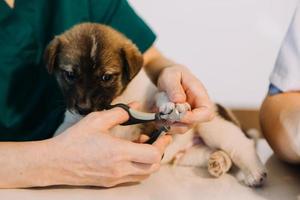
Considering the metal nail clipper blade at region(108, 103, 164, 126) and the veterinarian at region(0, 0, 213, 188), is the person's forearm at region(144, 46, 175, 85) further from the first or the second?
the metal nail clipper blade at region(108, 103, 164, 126)

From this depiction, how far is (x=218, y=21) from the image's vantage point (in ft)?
6.60

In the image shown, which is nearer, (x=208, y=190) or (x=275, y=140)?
(x=208, y=190)

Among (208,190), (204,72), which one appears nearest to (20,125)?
(208,190)

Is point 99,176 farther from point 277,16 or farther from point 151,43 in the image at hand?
point 277,16

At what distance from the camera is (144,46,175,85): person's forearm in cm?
139

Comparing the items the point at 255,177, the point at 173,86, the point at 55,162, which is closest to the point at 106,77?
the point at 173,86

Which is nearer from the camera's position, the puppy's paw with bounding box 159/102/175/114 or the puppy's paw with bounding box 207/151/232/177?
the puppy's paw with bounding box 159/102/175/114

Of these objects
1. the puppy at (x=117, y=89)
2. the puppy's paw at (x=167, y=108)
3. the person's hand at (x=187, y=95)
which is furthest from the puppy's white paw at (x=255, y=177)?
the puppy's paw at (x=167, y=108)

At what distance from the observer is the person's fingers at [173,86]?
112 cm

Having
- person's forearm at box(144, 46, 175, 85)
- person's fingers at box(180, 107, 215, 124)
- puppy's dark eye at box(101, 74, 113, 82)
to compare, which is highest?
puppy's dark eye at box(101, 74, 113, 82)

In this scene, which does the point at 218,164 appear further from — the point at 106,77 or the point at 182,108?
the point at 106,77

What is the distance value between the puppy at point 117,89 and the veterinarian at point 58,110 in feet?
0.21

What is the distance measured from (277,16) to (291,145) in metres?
0.97

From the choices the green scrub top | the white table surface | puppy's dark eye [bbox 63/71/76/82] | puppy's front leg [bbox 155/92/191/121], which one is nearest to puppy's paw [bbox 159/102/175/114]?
puppy's front leg [bbox 155/92/191/121]
